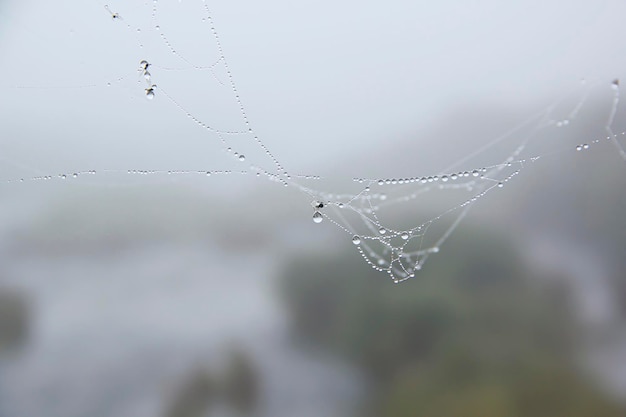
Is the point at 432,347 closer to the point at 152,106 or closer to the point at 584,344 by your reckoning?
the point at 584,344

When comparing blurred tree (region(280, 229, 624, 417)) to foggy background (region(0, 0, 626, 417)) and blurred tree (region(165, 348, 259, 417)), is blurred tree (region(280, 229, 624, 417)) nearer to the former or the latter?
foggy background (region(0, 0, 626, 417))

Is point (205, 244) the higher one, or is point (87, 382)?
point (205, 244)

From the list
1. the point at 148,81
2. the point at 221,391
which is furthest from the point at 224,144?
the point at 221,391

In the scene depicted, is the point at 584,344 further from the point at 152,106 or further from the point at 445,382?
the point at 152,106

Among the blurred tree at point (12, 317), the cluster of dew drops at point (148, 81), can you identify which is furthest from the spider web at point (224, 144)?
the blurred tree at point (12, 317)

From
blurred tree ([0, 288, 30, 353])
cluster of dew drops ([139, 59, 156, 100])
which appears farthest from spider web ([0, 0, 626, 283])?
blurred tree ([0, 288, 30, 353])

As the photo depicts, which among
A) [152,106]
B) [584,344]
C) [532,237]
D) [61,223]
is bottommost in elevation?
[584,344]

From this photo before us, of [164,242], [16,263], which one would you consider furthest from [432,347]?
[16,263]

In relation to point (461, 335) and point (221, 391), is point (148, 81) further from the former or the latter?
point (461, 335)
